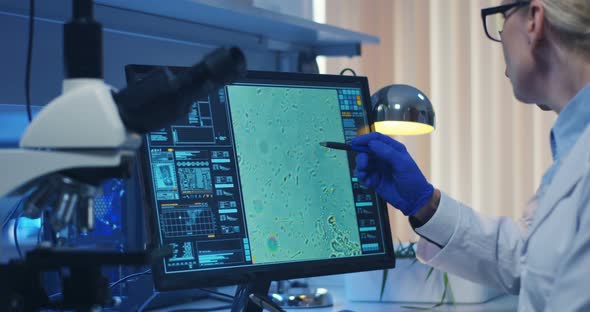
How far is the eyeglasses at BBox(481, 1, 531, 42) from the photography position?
1359 millimetres

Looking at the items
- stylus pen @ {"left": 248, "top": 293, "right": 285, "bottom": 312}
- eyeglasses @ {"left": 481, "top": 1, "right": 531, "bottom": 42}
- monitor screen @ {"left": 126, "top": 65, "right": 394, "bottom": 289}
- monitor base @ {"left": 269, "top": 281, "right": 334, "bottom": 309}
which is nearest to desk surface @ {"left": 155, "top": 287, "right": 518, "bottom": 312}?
monitor base @ {"left": 269, "top": 281, "right": 334, "bottom": 309}

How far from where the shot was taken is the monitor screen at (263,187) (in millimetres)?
1187

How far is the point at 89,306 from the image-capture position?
69cm

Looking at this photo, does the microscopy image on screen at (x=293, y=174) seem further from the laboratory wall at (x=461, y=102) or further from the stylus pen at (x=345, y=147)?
the laboratory wall at (x=461, y=102)

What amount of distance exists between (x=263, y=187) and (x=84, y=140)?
0.67 m

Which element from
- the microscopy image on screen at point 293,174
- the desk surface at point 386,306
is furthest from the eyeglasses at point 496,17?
the desk surface at point 386,306

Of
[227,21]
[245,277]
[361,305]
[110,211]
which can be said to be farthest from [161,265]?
[227,21]

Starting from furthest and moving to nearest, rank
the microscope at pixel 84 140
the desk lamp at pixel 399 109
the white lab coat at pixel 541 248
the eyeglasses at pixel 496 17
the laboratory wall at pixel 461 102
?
the laboratory wall at pixel 461 102
the desk lamp at pixel 399 109
the eyeglasses at pixel 496 17
the white lab coat at pixel 541 248
the microscope at pixel 84 140

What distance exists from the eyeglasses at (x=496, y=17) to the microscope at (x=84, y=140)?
805mm

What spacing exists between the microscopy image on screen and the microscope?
1.93ft

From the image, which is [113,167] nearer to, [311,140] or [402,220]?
[311,140]

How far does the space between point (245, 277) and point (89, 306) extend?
0.56m

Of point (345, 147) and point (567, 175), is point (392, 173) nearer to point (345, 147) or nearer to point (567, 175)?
point (345, 147)

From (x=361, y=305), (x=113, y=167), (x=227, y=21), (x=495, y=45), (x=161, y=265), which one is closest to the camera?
(x=113, y=167)
